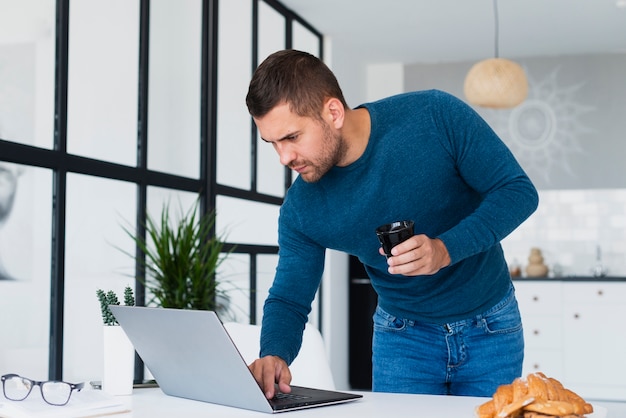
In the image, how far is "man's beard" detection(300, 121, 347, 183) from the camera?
1.94m

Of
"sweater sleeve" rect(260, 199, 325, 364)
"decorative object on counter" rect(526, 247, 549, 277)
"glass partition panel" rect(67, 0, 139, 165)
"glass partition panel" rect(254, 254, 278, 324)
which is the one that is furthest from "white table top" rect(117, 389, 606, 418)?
"decorative object on counter" rect(526, 247, 549, 277)

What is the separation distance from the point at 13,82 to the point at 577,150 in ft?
15.5

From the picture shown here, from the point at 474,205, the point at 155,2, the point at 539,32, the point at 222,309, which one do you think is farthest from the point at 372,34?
the point at 474,205

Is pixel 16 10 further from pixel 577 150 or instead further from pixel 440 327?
pixel 577 150

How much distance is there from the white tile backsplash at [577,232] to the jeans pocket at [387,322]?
15.3ft

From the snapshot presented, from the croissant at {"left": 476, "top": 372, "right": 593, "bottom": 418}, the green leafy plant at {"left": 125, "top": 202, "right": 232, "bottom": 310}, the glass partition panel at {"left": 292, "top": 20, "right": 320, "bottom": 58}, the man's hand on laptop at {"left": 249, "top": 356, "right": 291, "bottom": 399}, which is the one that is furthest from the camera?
the glass partition panel at {"left": 292, "top": 20, "right": 320, "bottom": 58}

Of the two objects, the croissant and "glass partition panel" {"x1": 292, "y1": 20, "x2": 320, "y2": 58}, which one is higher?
"glass partition panel" {"x1": 292, "y1": 20, "x2": 320, "y2": 58}

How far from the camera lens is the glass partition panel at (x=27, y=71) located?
10.3 feet

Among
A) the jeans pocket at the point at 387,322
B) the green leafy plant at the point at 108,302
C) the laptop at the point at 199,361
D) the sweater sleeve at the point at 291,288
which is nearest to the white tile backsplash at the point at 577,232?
the jeans pocket at the point at 387,322

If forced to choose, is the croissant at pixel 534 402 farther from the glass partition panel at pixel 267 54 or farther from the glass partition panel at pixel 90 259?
the glass partition panel at pixel 267 54

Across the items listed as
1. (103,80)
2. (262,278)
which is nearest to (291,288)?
(103,80)

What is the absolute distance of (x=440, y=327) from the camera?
80.3 inches

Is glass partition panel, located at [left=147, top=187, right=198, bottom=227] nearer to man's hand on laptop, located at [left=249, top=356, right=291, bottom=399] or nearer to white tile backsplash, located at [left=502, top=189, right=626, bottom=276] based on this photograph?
man's hand on laptop, located at [left=249, top=356, right=291, bottom=399]

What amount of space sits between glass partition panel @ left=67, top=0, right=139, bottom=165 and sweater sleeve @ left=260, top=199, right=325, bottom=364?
1681mm
